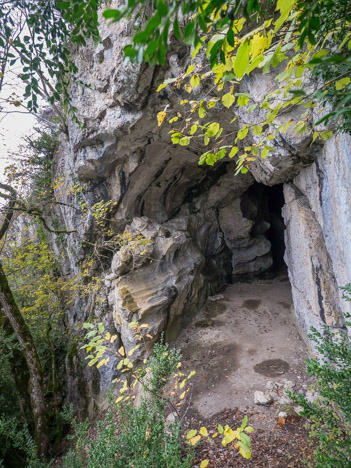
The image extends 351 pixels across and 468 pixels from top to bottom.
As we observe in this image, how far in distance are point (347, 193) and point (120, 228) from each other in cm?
543

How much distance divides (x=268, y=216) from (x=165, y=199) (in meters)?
6.01

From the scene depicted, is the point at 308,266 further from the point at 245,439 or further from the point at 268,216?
the point at 268,216

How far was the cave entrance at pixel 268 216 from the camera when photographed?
1035 centimetres

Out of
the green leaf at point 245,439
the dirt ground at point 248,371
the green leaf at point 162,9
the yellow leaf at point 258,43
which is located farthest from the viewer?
the dirt ground at point 248,371

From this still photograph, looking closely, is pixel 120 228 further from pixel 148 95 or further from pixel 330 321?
pixel 330 321

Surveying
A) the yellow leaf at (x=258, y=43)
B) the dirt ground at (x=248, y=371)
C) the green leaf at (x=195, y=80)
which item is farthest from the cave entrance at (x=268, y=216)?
the yellow leaf at (x=258, y=43)

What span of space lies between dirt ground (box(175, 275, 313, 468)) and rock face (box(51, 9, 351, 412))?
2.13ft

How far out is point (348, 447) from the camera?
1632 mm

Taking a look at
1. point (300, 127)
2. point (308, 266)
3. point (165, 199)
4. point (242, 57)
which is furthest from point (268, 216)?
point (242, 57)

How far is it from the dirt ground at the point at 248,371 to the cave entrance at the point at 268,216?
3134 millimetres

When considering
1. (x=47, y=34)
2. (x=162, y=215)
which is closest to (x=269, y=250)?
(x=162, y=215)

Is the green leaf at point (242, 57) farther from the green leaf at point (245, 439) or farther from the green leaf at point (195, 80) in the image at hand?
the green leaf at point (245, 439)

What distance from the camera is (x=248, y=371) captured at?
4.62 metres

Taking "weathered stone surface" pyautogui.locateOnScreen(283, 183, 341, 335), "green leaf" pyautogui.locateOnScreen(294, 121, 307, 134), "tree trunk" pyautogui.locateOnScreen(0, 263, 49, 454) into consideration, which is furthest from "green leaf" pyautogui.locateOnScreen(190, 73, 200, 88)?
"tree trunk" pyautogui.locateOnScreen(0, 263, 49, 454)
